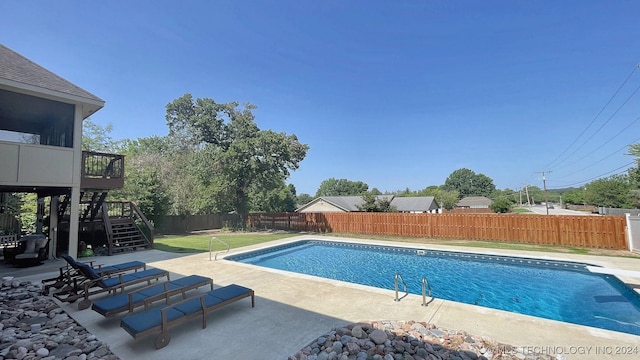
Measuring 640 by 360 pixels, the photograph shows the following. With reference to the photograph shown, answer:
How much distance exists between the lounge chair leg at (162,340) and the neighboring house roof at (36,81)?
926cm

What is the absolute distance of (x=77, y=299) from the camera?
5.59m

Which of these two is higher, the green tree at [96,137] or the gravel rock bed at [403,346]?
the green tree at [96,137]

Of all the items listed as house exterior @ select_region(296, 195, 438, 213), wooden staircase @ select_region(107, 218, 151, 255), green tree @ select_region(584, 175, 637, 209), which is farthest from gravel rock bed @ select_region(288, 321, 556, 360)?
green tree @ select_region(584, 175, 637, 209)

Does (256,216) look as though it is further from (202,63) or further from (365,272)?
(365,272)

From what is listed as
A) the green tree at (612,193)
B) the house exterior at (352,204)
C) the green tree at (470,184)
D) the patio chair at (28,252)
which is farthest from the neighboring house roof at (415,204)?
the green tree at (470,184)

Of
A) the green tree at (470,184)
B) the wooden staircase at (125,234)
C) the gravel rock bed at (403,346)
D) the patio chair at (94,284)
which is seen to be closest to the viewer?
the gravel rock bed at (403,346)

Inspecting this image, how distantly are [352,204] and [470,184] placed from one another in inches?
3069

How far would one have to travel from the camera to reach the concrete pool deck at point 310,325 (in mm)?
3801

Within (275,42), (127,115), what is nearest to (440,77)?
(275,42)

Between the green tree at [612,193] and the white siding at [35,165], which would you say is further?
the green tree at [612,193]

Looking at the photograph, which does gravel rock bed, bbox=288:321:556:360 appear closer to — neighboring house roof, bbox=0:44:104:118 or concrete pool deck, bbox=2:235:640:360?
concrete pool deck, bbox=2:235:640:360

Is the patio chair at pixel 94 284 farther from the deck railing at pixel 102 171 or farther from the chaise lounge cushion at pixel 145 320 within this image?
the deck railing at pixel 102 171

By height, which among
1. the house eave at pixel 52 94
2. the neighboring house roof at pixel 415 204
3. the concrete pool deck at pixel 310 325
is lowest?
the concrete pool deck at pixel 310 325

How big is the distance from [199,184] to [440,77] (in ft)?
68.7
